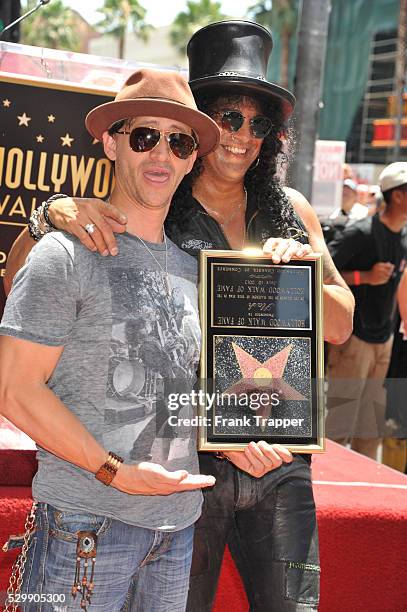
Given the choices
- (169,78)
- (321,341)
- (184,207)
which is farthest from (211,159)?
(321,341)

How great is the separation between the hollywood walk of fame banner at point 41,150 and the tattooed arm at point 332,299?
4.40ft

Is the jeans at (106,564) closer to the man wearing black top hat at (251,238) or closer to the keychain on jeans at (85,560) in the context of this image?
the keychain on jeans at (85,560)

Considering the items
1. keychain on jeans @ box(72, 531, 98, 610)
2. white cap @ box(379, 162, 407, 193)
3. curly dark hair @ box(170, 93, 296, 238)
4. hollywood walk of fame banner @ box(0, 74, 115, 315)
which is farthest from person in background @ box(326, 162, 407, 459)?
keychain on jeans @ box(72, 531, 98, 610)

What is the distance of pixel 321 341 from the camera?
8.13ft

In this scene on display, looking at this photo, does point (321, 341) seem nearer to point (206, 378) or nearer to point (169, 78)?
point (206, 378)

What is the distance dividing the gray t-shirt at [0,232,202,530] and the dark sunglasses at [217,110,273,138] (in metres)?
0.79

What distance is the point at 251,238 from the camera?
9.27ft

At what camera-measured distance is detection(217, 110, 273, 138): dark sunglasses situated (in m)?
2.80

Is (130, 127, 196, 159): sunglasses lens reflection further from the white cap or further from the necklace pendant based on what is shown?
the white cap

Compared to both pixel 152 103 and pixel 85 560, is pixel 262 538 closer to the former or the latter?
pixel 85 560

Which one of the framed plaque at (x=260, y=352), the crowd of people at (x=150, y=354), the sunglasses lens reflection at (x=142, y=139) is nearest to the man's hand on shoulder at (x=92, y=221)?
the crowd of people at (x=150, y=354)

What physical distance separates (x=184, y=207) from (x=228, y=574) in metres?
1.55

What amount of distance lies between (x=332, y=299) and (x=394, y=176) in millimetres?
3795

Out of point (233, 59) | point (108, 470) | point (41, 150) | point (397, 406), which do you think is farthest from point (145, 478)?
point (397, 406)
